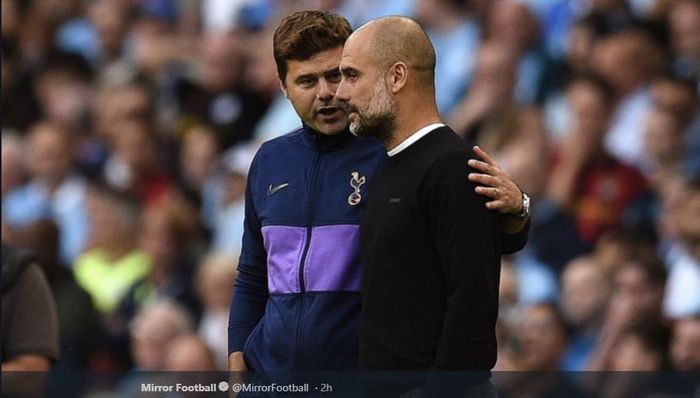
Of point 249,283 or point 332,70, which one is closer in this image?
point 332,70

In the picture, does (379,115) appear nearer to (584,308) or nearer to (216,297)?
(584,308)

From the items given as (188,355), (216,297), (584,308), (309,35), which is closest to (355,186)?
(309,35)

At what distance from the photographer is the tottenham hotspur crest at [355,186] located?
3012mm

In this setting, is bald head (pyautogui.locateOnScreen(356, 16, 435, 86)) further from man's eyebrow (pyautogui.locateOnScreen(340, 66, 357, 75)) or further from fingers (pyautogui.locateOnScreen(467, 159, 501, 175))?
fingers (pyautogui.locateOnScreen(467, 159, 501, 175))

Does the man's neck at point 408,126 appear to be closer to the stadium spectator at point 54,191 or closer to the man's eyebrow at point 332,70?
the man's eyebrow at point 332,70

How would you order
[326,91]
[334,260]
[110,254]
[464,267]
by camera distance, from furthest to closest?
1. [110,254]
2. [326,91]
3. [334,260]
4. [464,267]

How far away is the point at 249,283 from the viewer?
3254 mm

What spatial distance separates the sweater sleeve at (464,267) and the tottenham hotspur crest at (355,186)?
297mm

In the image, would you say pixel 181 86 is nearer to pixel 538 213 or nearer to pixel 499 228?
pixel 538 213

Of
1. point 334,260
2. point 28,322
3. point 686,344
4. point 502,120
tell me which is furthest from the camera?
point 502,120

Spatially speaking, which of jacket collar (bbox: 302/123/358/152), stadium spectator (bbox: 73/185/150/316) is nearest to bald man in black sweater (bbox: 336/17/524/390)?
jacket collar (bbox: 302/123/358/152)

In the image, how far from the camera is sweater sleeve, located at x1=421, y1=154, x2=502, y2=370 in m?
2.68

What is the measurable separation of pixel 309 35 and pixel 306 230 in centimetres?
42

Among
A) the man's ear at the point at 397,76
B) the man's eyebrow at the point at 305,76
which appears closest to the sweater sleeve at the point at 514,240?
the man's ear at the point at 397,76
